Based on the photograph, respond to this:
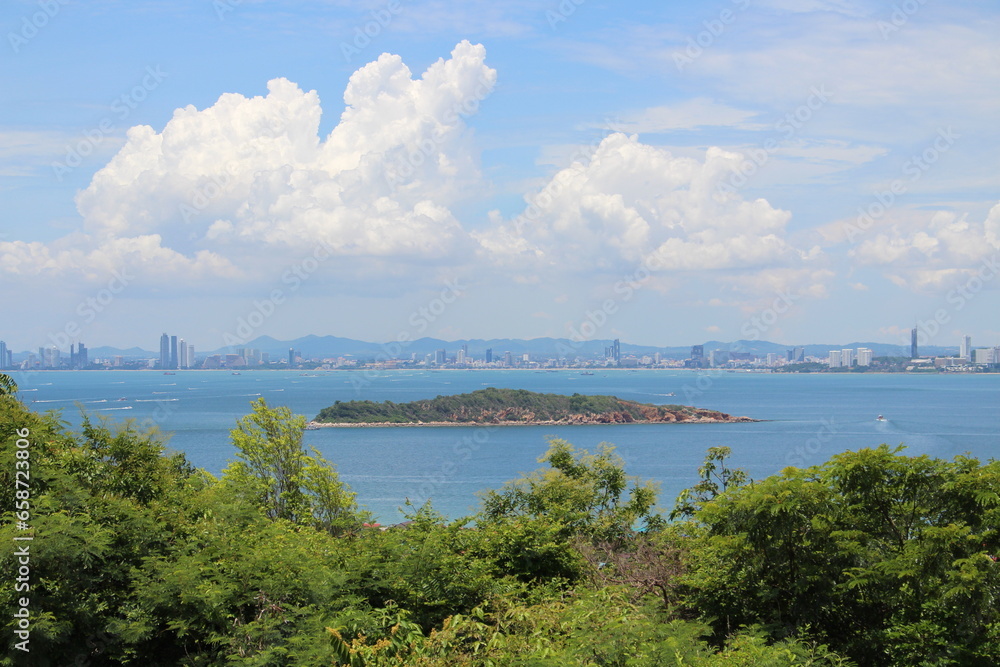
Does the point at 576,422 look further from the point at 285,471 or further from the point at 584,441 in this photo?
the point at 285,471

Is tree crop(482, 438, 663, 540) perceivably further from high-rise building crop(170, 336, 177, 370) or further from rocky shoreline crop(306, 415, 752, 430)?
high-rise building crop(170, 336, 177, 370)

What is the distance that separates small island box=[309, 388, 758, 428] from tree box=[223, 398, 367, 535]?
214ft

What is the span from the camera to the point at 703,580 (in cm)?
913

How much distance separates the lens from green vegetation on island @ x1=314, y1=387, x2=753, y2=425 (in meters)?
83.3

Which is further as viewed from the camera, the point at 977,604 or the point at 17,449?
the point at 17,449

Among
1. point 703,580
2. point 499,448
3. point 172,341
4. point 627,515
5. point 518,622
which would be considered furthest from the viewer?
point 172,341

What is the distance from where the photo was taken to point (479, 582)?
9258mm

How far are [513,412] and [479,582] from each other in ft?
250

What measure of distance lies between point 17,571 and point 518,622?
4929 millimetres

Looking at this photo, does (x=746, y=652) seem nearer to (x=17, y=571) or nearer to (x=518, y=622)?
(x=518, y=622)

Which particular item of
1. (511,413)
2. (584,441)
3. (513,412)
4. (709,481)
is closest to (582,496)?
(709,481)

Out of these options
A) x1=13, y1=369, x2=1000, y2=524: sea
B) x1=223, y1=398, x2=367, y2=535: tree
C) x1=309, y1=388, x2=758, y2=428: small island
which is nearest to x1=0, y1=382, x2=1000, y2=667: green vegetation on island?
x1=223, y1=398, x2=367, y2=535: tree

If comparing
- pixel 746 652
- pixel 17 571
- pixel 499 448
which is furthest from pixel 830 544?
pixel 499 448

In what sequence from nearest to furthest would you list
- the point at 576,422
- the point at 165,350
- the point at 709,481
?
the point at 709,481, the point at 576,422, the point at 165,350
